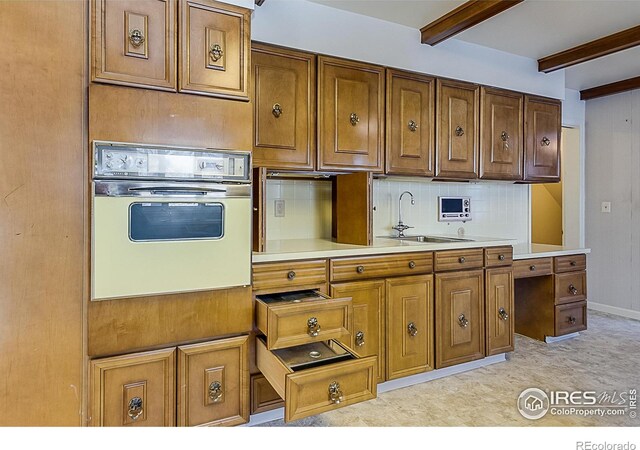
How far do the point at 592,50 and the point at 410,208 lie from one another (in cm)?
187

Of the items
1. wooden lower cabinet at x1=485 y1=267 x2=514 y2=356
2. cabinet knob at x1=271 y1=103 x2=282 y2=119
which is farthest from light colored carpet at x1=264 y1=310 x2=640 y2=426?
cabinet knob at x1=271 y1=103 x2=282 y2=119

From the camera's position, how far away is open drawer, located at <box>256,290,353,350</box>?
170 cm

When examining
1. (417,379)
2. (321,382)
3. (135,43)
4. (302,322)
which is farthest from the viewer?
(417,379)

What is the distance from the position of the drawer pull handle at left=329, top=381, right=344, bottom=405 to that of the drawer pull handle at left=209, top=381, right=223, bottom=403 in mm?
596

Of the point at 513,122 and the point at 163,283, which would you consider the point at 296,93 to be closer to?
the point at 163,283

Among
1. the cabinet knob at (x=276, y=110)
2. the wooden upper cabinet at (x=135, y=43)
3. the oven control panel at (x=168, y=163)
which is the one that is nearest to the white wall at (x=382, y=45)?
the cabinet knob at (x=276, y=110)

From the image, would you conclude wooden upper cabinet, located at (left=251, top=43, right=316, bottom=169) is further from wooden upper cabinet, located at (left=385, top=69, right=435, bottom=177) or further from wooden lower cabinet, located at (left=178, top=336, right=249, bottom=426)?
wooden lower cabinet, located at (left=178, top=336, right=249, bottom=426)

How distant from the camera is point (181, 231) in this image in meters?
1.68

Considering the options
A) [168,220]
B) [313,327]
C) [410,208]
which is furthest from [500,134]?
[168,220]

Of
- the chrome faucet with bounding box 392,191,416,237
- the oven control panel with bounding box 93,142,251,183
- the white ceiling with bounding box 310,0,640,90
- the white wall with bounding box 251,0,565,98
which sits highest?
the white ceiling with bounding box 310,0,640,90

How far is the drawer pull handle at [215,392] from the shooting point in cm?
178

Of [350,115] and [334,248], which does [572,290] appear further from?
[350,115]

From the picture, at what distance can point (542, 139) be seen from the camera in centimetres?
333

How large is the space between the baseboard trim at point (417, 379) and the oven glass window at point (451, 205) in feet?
4.05
